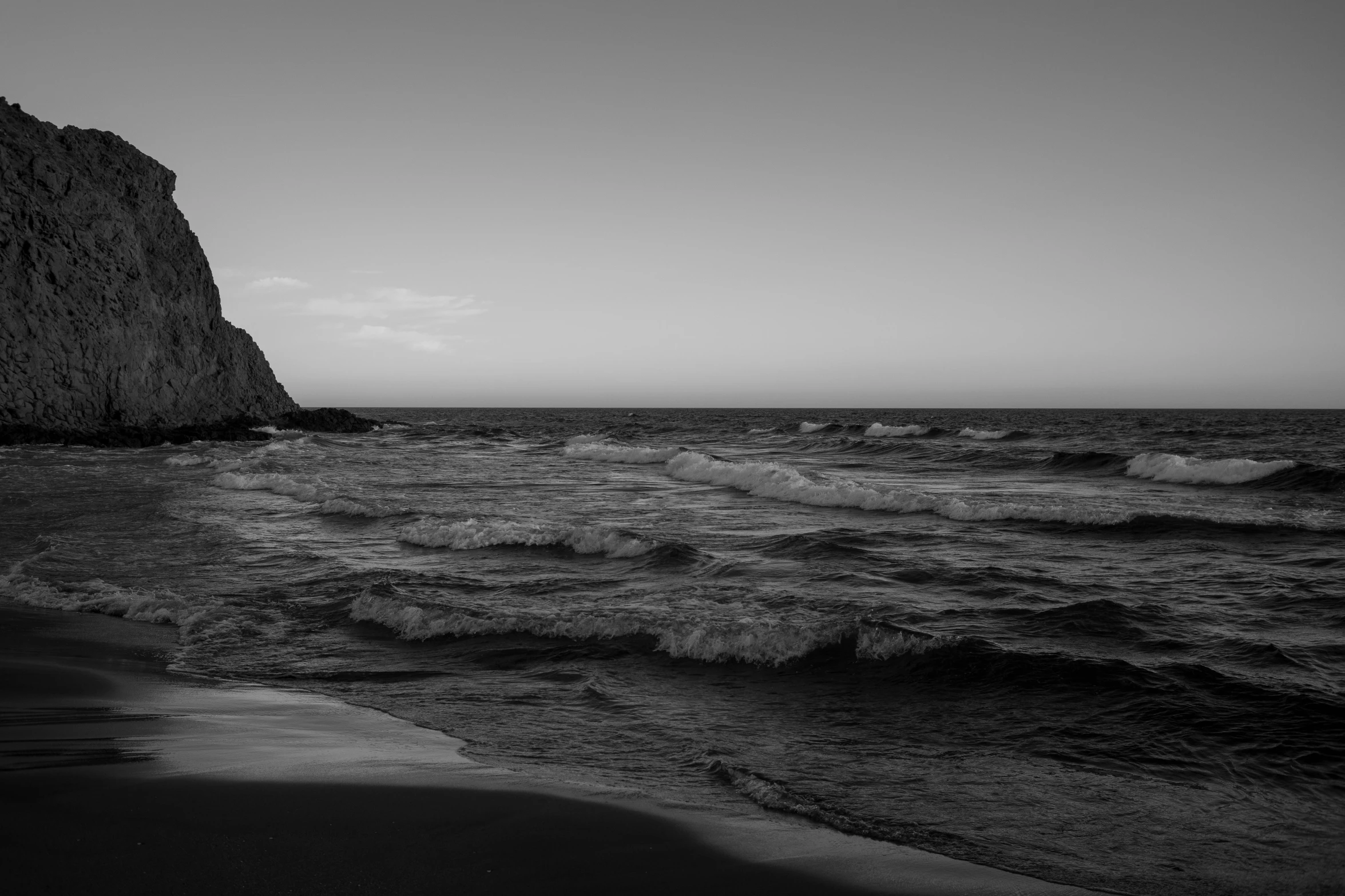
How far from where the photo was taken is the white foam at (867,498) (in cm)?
1593

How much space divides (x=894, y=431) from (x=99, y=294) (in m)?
45.5

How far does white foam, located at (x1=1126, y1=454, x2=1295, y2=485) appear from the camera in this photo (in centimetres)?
2300

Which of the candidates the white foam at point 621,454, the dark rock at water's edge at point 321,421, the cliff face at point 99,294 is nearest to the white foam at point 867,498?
the white foam at point 621,454

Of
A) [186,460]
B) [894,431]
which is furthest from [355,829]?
[894,431]

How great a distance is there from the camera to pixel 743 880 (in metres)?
3.55

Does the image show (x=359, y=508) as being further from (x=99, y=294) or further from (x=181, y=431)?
(x=99, y=294)

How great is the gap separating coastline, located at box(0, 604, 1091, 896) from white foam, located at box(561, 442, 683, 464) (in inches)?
1047

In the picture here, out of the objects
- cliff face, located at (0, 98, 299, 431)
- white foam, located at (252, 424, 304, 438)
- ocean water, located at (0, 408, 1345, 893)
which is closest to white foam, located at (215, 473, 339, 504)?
ocean water, located at (0, 408, 1345, 893)

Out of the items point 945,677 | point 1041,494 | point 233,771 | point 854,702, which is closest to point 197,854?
point 233,771

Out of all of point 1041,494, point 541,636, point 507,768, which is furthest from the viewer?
point 1041,494

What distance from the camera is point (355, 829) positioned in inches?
149

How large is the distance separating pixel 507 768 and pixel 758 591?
5794 mm

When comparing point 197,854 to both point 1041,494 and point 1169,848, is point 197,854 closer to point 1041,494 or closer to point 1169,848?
point 1169,848

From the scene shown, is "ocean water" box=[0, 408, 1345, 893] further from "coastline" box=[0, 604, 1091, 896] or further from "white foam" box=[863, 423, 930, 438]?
"white foam" box=[863, 423, 930, 438]
